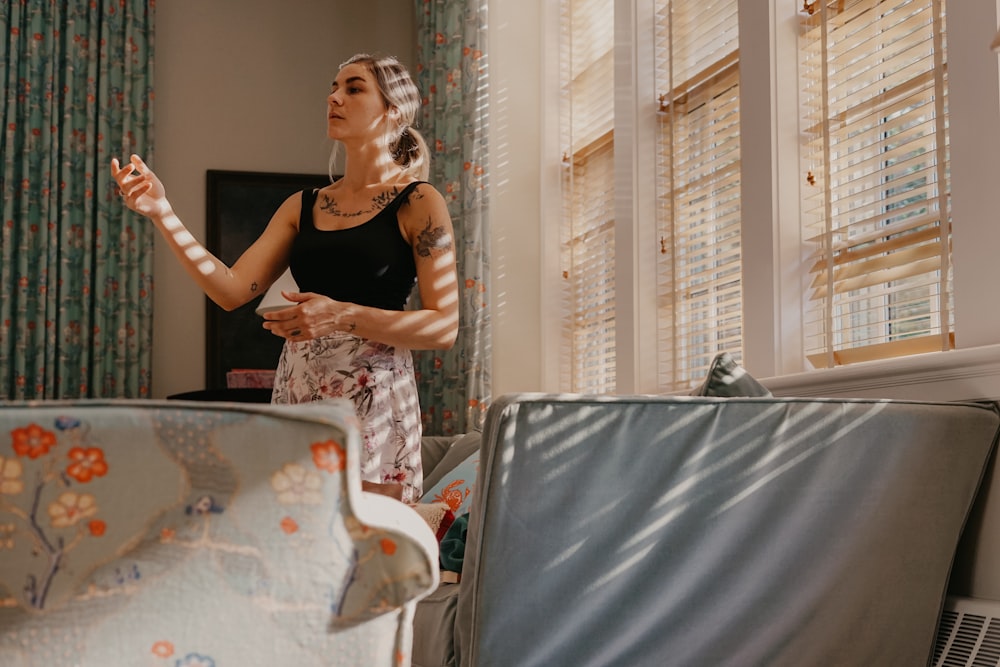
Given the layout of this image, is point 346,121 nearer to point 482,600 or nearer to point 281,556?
point 482,600

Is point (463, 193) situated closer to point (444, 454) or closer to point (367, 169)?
point (444, 454)

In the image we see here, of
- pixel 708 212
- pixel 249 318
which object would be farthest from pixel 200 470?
pixel 249 318

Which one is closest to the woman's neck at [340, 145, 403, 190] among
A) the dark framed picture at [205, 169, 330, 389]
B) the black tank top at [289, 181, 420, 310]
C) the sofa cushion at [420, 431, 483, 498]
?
the black tank top at [289, 181, 420, 310]

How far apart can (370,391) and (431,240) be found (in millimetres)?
302

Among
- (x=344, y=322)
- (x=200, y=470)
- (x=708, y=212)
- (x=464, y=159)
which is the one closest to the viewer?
(x=200, y=470)

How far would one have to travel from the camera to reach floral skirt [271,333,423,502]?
1.82 m

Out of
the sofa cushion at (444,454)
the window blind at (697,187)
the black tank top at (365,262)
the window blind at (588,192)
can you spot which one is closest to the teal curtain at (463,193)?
the sofa cushion at (444,454)

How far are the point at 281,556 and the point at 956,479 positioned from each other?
3.97 feet

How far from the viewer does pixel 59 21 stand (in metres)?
5.03

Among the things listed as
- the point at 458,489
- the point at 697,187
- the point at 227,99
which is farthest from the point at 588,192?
the point at 227,99

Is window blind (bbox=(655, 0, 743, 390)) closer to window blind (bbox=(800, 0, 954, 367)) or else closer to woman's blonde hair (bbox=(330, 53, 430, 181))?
window blind (bbox=(800, 0, 954, 367))

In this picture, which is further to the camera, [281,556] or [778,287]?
[778,287]

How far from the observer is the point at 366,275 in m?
1.90

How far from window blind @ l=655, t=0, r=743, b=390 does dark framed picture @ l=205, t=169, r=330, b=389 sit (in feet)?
7.91
